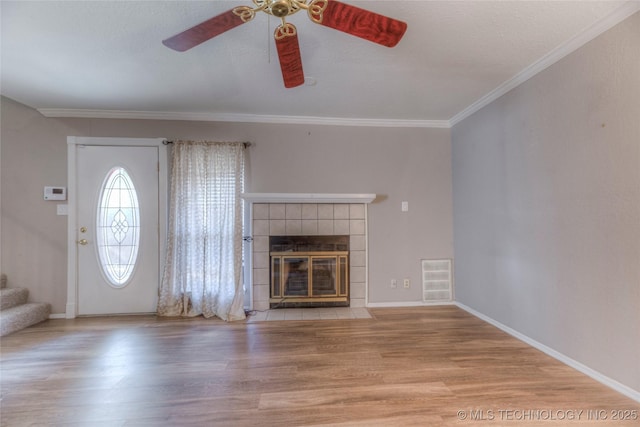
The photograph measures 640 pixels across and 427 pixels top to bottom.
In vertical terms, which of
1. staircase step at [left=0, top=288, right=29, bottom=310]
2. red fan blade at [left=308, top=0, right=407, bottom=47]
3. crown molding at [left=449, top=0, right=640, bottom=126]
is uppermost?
crown molding at [left=449, top=0, right=640, bottom=126]

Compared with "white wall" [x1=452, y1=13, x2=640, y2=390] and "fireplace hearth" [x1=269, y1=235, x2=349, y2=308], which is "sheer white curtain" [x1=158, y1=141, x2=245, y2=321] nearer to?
"fireplace hearth" [x1=269, y1=235, x2=349, y2=308]

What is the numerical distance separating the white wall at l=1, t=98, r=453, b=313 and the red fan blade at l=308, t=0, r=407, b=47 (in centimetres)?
196

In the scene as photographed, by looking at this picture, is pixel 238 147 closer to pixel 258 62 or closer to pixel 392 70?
pixel 258 62

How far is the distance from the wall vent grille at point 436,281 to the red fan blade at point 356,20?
272cm

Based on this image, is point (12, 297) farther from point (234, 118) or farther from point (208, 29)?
point (208, 29)

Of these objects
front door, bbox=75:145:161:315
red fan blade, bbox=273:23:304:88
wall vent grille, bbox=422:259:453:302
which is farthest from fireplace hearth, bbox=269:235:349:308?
red fan blade, bbox=273:23:304:88

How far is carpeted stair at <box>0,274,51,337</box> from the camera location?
8.12 feet

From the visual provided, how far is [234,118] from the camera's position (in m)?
3.08

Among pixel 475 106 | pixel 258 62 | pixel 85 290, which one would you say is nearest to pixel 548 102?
pixel 475 106

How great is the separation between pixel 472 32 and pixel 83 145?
13.0 feet

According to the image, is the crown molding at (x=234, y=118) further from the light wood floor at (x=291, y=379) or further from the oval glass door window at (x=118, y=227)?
the light wood floor at (x=291, y=379)

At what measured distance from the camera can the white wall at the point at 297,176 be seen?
284cm

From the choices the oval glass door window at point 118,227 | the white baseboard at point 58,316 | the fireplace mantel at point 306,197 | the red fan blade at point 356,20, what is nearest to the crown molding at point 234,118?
the oval glass door window at point 118,227

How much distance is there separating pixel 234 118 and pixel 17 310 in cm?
302
